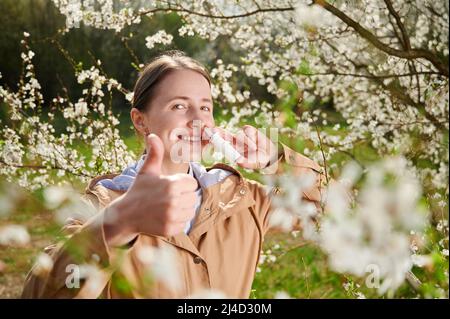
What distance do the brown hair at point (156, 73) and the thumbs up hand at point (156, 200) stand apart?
419mm

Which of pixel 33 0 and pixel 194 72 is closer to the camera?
pixel 194 72

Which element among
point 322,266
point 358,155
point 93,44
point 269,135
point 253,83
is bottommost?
point 269,135

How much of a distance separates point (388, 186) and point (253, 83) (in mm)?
4253

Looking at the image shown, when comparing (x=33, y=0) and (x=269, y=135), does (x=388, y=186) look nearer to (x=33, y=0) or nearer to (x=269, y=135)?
(x=269, y=135)

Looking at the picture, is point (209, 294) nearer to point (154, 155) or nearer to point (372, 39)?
point (154, 155)

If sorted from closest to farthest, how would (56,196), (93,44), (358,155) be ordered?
(56,196) < (358,155) < (93,44)

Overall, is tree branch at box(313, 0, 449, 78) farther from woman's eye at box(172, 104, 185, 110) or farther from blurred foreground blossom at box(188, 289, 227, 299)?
blurred foreground blossom at box(188, 289, 227, 299)

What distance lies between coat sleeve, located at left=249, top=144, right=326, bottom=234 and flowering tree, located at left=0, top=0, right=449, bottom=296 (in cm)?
3

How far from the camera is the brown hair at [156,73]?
115 centimetres

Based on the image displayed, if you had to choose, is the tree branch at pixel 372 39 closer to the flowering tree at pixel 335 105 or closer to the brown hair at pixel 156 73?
the flowering tree at pixel 335 105

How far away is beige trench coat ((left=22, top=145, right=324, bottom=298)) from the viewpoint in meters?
0.85

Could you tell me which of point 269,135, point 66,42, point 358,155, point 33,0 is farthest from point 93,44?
point 269,135
